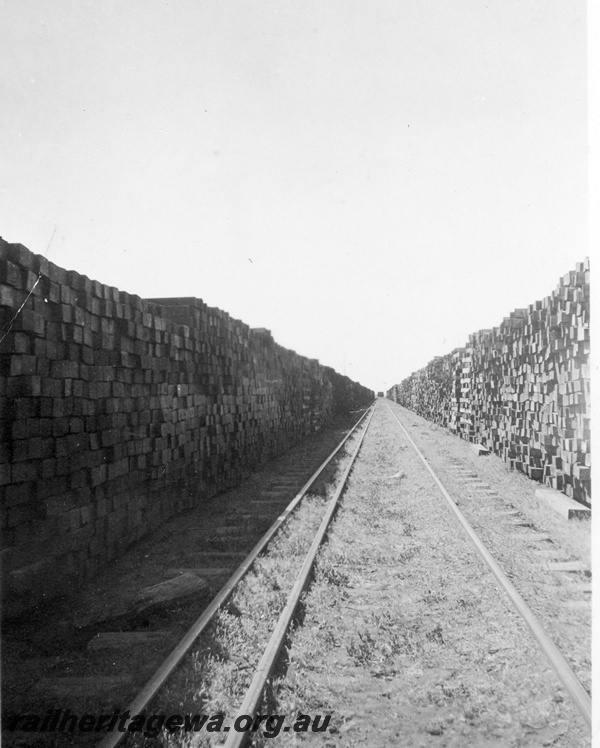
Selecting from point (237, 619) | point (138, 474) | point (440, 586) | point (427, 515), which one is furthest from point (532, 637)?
point (138, 474)

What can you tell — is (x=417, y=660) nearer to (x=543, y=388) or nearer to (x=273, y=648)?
(x=273, y=648)

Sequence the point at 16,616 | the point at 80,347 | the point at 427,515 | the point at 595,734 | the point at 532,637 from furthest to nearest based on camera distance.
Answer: the point at 427,515
the point at 80,347
the point at 16,616
the point at 532,637
the point at 595,734

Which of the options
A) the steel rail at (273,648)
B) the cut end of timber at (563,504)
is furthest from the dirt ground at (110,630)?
the cut end of timber at (563,504)

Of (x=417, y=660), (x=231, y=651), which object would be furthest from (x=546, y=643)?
(x=231, y=651)

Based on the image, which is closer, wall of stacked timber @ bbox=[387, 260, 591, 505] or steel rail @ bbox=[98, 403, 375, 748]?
steel rail @ bbox=[98, 403, 375, 748]

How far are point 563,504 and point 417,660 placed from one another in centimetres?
445

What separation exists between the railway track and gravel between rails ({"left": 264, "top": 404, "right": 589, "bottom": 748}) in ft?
0.05

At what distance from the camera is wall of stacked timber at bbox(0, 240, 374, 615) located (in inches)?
153

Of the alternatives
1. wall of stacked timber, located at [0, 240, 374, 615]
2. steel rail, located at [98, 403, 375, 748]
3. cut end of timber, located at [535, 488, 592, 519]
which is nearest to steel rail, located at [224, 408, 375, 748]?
steel rail, located at [98, 403, 375, 748]

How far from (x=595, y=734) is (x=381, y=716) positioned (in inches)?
41.7

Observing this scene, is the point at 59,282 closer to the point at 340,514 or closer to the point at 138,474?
the point at 138,474

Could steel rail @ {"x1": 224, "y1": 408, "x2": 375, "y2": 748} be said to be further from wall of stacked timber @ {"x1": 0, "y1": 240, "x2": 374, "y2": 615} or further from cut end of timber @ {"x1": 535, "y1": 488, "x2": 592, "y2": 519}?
cut end of timber @ {"x1": 535, "y1": 488, "x2": 592, "y2": 519}

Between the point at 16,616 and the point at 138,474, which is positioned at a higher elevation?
the point at 138,474

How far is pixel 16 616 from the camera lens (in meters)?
3.87
